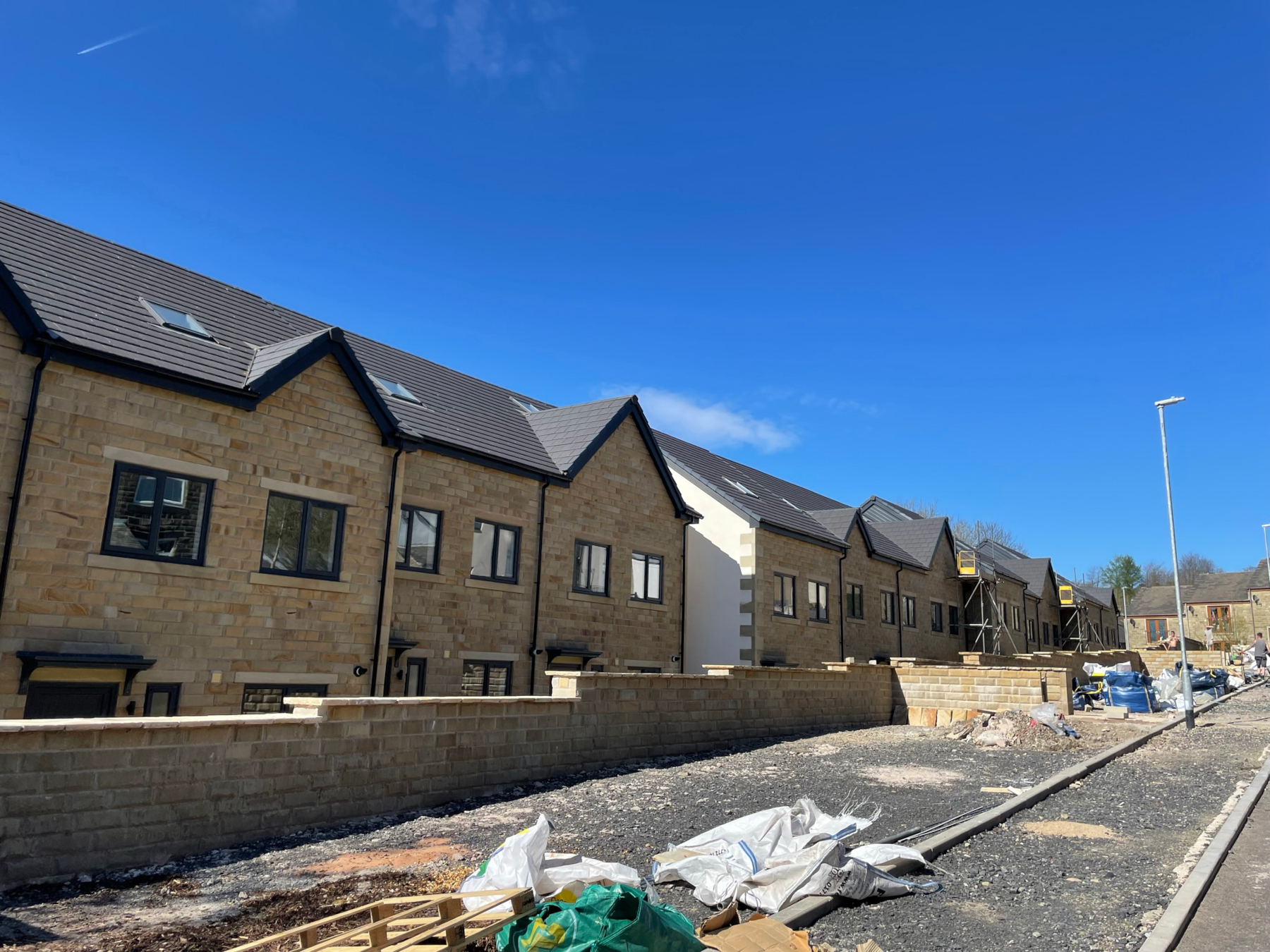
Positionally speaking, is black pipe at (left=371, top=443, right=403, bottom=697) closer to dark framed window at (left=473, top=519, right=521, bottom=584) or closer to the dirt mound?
dark framed window at (left=473, top=519, right=521, bottom=584)

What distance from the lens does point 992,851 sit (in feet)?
29.4

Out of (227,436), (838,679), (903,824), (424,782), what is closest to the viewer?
(903,824)

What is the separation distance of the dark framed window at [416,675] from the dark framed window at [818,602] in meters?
15.1

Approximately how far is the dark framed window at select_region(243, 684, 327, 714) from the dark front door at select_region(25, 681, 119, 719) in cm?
194

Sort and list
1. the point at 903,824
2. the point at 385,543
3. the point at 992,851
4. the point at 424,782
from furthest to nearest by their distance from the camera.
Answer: the point at 385,543, the point at 424,782, the point at 903,824, the point at 992,851

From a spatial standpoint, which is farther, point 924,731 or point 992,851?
point 924,731


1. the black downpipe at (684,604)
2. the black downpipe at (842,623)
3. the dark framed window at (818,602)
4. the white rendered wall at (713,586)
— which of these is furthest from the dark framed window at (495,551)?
the black downpipe at (842,623)

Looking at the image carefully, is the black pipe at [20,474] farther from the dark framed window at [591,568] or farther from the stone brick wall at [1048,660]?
the stone brick wall at [1048,660]

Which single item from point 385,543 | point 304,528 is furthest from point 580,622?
point 304,528

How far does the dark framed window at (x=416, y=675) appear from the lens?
1614 centimetres

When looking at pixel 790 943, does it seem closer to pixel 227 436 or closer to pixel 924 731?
pixel 227 436

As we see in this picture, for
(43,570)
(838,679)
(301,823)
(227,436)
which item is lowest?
(301,823)

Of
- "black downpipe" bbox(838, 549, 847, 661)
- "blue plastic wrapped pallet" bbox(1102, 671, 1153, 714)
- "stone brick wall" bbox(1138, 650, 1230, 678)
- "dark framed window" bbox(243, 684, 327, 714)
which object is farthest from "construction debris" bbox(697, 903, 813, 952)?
"stone brick wall" bbox(1138, 650, 1230, 678)

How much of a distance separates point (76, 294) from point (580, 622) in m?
11.9
